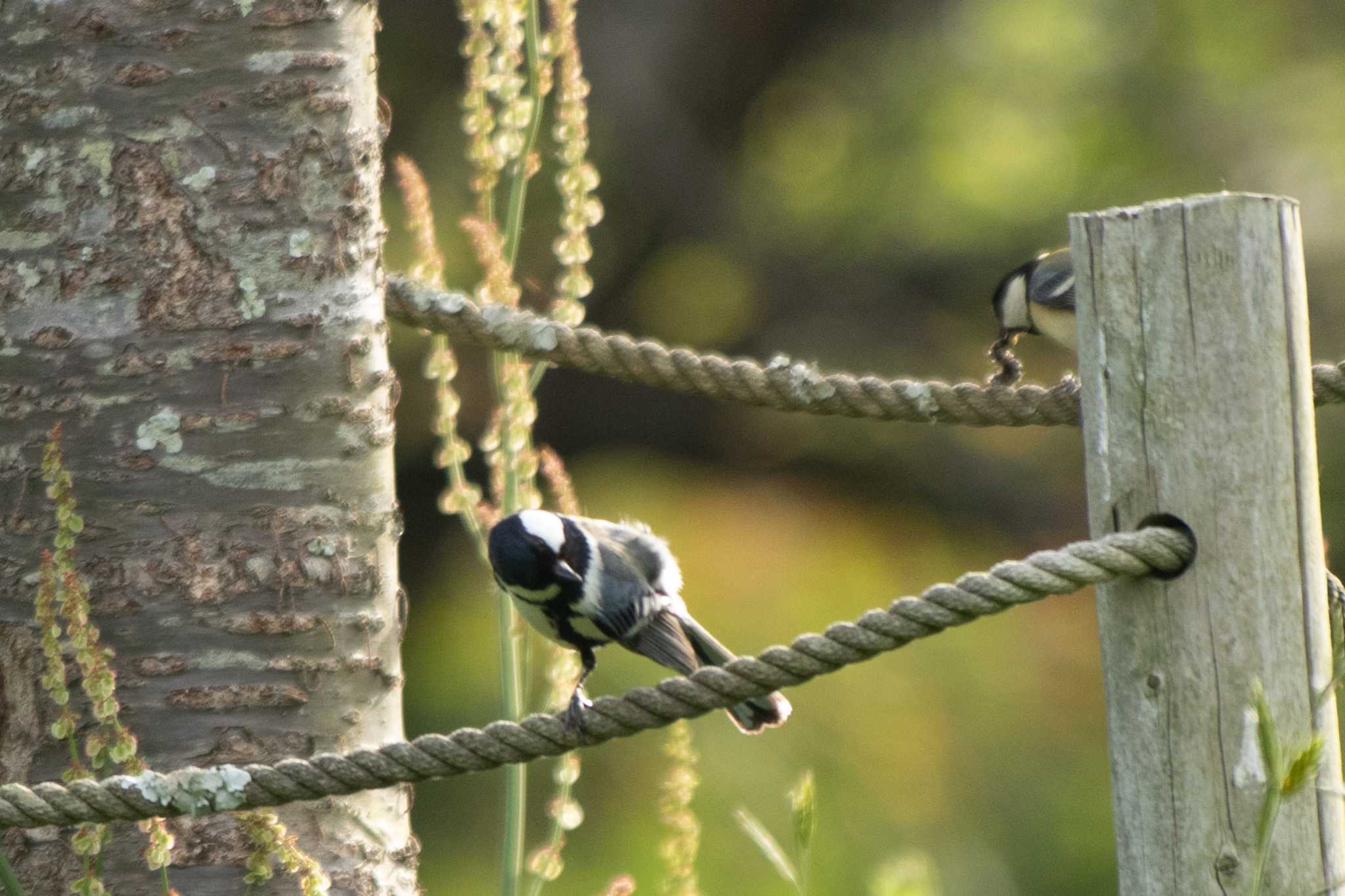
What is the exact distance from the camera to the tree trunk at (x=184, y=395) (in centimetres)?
161

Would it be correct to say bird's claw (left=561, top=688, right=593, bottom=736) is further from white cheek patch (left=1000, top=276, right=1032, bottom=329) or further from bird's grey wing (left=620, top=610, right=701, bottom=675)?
white cheek patch (left=1000, top=276, right=1032, bottom=329)

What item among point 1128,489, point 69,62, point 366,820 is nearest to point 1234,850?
point 1128,489

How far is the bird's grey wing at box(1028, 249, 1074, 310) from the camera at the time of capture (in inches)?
105

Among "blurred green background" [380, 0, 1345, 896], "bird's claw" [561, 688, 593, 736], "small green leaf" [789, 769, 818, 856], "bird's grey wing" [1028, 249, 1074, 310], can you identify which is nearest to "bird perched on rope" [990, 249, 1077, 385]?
"bird's grey wing" [1028, 249, 1074, 310]

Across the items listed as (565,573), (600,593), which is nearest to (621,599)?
(600,593)

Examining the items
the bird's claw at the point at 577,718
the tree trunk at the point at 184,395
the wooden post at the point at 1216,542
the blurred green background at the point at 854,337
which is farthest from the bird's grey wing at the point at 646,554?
the blurred green background at the point at 854,337

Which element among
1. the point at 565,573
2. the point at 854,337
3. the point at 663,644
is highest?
the point at 854,337

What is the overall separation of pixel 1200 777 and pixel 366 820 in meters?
0.95

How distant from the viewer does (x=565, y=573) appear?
6.68ft

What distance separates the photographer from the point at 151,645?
5.27ft

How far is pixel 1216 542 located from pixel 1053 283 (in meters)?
1.49

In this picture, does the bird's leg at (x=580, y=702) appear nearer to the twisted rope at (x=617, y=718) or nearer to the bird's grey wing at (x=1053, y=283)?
the twisted rope at (x=617, y=718)

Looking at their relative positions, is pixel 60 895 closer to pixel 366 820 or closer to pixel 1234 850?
pixel 366 820

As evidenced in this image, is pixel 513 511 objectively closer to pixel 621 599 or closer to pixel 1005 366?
pixel 621 599
